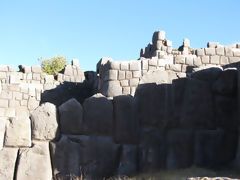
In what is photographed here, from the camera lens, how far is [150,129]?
20.0 ft

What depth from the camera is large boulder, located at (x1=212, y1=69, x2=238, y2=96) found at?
6152mm

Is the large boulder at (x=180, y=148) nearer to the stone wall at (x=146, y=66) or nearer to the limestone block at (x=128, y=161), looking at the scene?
the limestone block at (x=128, y=161)

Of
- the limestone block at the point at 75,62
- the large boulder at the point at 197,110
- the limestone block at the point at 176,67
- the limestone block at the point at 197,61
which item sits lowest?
the large boulder at the point at 197,110

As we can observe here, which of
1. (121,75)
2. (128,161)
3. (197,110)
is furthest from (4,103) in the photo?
(197,110)

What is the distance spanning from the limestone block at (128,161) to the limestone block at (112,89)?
17.4 ft

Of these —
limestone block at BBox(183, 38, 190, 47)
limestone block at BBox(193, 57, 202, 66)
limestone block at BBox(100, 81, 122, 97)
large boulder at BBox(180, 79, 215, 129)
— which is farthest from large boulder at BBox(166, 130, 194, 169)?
limestone block at BBox(183, 38, 190, 47)

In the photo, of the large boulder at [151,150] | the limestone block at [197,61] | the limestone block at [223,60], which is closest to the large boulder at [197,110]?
the large boulder at [151,150]

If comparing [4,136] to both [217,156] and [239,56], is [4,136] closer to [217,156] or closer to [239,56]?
[217,156]

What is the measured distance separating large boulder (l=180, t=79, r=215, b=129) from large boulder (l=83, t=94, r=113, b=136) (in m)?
1.38

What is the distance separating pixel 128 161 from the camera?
19.7 ft

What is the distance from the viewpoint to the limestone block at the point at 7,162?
18.3 ft

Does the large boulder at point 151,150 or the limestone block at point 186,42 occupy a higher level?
the limestone block at point 186,42

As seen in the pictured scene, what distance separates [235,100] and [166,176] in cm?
208

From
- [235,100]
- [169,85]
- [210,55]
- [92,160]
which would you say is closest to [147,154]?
[92,160]
